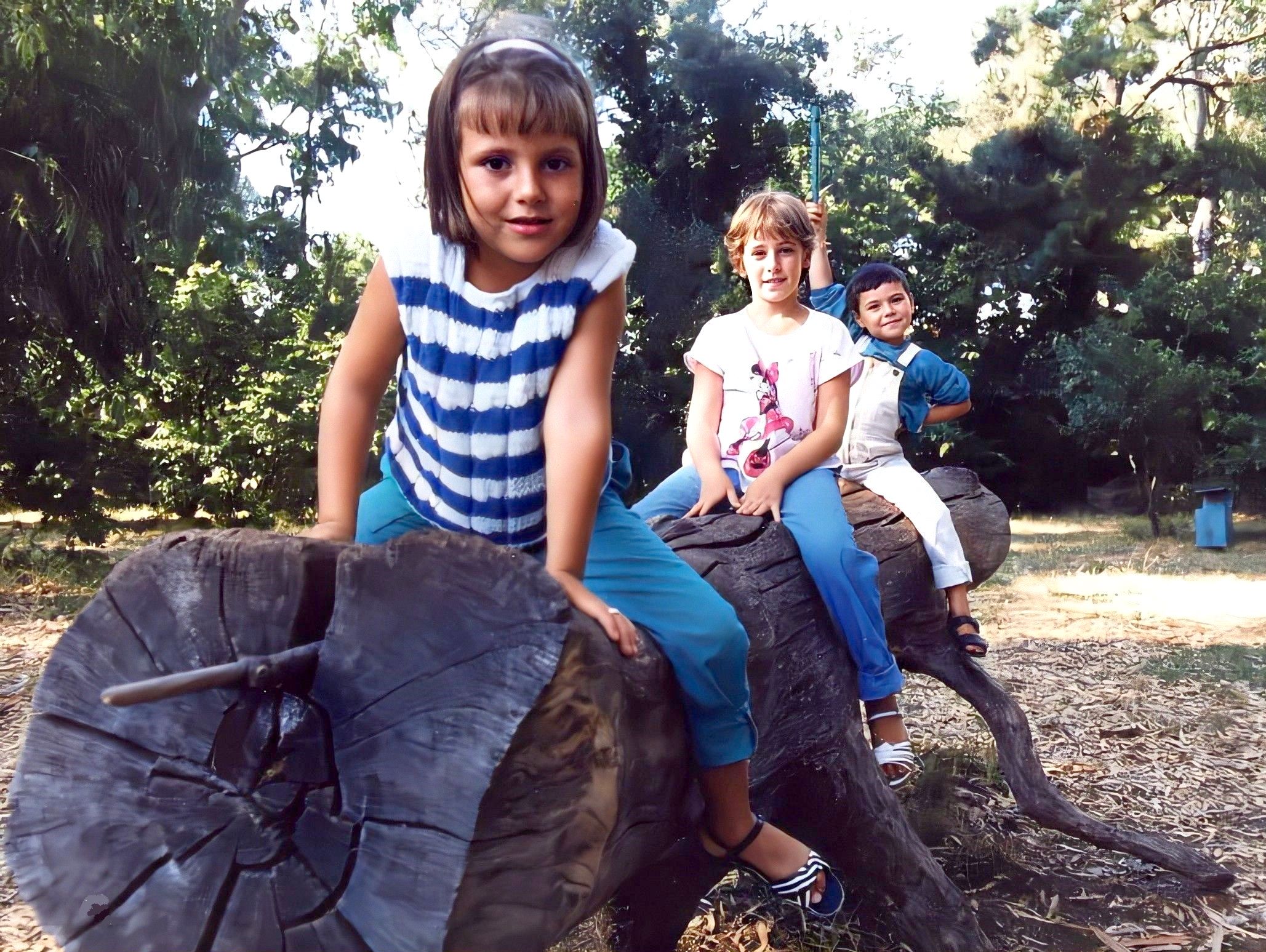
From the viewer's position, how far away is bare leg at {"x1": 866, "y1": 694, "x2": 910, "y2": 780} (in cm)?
270

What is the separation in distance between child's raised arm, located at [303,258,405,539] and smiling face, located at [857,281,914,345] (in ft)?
6.72

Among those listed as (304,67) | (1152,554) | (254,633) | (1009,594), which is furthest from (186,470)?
(254,633)

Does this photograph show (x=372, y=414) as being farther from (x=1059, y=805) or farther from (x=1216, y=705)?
(x=1216, y=705)

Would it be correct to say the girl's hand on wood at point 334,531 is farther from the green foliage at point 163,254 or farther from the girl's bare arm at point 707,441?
the green foliage at point 163,254

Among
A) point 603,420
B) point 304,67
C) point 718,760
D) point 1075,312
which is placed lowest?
point 718,760

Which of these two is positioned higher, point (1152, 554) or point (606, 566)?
point (606, 566)

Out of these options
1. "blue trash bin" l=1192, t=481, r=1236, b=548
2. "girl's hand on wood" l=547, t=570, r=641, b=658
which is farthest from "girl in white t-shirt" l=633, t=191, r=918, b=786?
"blue trash bin" l=1192, t=481, r=1236, b=548

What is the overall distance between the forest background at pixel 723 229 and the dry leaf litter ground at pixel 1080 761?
9.08ft

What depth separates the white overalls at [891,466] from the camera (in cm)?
311

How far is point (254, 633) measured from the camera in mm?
1257

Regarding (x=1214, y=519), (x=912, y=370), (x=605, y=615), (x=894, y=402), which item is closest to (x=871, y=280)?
(x=912, y=370)

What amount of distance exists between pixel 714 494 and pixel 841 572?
41cm

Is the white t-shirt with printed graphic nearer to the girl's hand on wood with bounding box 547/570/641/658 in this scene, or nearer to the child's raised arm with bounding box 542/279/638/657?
the child's raised arm with bounding box 542/279/638/657

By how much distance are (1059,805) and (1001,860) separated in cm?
26
